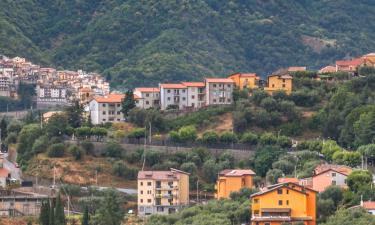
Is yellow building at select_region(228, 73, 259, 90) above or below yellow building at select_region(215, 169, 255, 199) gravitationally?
above

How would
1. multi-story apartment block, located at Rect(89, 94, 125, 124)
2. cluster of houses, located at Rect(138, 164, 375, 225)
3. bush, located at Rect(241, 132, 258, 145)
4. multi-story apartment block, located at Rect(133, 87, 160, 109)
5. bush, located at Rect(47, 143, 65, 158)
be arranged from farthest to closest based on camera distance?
multi-story apartment block, located at Rect(133, 87, 160, 109) < multi-story apartment block, located at Rect(89, 94, 125, 124) < bush, located at Rect(47, 143, 65, 158) < bush, located at Rect(241, 132, 258, 145) < cluster of houses, located at Rect(138, 164, 375, 225)

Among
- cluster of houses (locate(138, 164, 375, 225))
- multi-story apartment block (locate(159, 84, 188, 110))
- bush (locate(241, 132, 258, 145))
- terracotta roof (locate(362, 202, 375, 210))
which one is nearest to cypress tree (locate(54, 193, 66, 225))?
cluster of houses (locate(138, 164, 375, 225))

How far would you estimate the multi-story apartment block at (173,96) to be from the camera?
116250mm

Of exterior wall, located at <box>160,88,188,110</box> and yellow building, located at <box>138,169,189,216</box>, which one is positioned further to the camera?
exterior wall, located at <box>160,88,188,110</box>

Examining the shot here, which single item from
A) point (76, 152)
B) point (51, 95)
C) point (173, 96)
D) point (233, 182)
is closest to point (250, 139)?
point (76, 152)

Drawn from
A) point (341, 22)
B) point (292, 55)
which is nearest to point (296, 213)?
point (292, 55)

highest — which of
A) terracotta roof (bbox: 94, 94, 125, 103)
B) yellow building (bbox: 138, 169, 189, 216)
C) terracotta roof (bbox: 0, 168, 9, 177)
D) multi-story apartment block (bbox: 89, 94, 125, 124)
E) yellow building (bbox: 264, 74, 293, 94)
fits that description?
yellow building (bbox: 264, 74, 293, 94)

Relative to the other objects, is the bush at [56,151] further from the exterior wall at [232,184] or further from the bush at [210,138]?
the exterior wall at [232,184]

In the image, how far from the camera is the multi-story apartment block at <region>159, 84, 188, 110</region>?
116 meters

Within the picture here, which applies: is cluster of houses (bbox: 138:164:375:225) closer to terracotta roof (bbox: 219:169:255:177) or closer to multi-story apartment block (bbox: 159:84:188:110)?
terracotta roof (bbox: 219:169:255:177)

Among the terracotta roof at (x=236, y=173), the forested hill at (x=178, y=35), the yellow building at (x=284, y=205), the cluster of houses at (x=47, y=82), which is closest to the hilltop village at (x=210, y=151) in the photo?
the yellow building at (x=284, y=205)

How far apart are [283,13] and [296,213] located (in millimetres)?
101006

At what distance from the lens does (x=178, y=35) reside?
16512cm

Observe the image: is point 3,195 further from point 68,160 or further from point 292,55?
point 292,55
